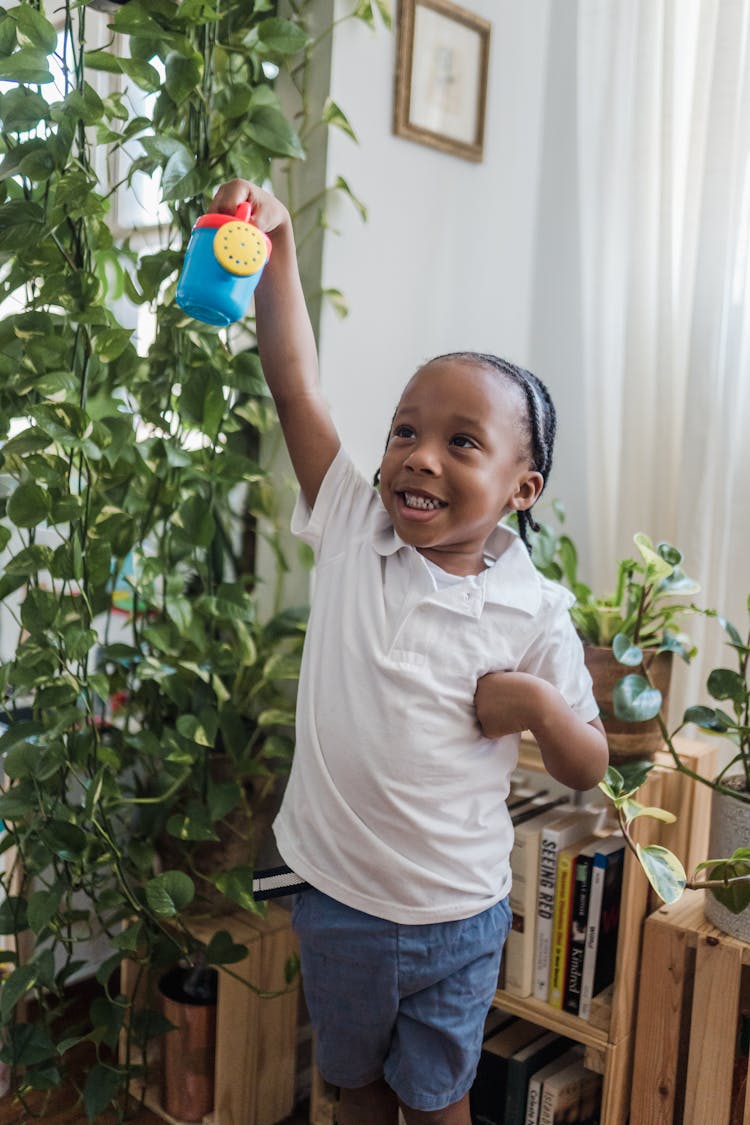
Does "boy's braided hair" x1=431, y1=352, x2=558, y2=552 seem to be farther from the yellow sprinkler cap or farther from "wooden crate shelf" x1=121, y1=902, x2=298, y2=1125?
"wooden crate shelf" x1=121, y1=902, x2=298, y2=1125

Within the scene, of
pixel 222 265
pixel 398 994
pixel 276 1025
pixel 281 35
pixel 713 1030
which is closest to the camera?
pixel 222 265

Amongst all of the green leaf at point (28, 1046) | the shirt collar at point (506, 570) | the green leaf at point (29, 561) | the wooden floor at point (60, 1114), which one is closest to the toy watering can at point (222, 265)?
the shirt collar at point (506, 570)

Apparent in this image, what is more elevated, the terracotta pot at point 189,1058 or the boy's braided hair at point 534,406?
the boy's braided hair at point 534,406

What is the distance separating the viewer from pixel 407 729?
39.9 inches

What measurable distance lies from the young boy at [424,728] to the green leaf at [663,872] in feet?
0.56

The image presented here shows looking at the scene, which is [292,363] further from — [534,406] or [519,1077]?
[519,1077]

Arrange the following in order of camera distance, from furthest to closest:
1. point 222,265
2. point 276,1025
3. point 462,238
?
point 462,238 < point 276,1025 < point 222,265

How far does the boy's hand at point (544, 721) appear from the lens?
100cm

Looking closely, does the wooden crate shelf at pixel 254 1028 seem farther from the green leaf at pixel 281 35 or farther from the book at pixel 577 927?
the green leaf at pixel 281 35

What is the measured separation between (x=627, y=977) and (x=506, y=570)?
61cm

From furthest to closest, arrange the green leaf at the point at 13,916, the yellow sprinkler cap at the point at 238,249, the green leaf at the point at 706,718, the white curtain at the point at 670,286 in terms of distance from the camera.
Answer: the white curtain at the point at 670,286 < the green leaf at the point at 13,916 < the green leaf at the point at 706,718 < the yellow sprinkler cap at the point at 238,249

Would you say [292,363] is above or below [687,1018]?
above

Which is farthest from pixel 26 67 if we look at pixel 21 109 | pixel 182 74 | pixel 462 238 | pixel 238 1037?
pixel 238 1037

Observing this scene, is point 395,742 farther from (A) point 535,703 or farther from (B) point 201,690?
(B) point 201,690
